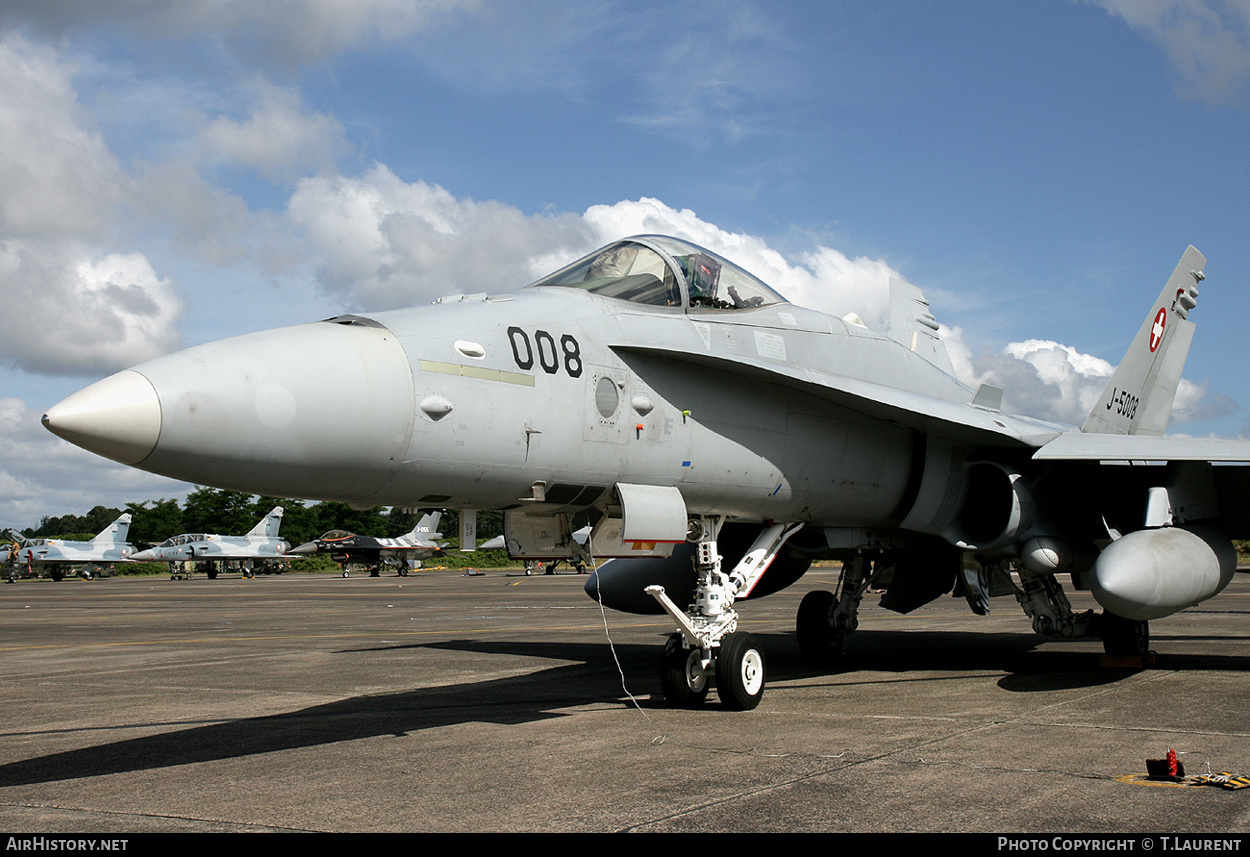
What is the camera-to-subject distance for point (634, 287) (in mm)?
7090

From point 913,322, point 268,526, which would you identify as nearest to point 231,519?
point 268,526

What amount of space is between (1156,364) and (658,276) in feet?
26.2

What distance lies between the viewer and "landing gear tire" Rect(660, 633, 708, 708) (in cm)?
728

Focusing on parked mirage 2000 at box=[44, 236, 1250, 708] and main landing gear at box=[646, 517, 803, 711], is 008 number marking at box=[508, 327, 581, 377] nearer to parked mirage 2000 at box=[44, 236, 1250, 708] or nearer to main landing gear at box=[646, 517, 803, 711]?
parked mirage 2000 at box=[44, 236, 1250, 708]

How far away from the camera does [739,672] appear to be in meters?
7.09

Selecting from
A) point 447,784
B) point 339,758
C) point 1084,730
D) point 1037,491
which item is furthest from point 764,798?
point 1037,491

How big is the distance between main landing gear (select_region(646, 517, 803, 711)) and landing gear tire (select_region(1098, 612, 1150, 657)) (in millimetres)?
4537

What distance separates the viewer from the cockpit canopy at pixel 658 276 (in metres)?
7.08

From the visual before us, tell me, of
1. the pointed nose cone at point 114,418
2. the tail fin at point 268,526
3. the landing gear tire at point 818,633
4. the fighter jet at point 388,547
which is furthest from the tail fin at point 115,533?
the pointed nose cone at point 114,418

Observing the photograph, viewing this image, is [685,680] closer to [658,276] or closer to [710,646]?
[710,646]

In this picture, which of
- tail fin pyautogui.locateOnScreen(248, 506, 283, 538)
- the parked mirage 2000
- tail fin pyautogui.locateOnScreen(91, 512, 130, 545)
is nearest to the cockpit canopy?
the parked mirage 2000
